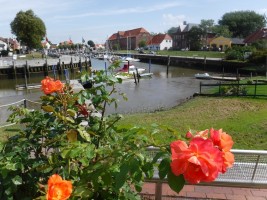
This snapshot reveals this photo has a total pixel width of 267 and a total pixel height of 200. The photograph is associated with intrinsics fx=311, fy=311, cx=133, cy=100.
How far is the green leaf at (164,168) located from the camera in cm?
153

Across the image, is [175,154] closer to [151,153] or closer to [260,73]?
[151,153]

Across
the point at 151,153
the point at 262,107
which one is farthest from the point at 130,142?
the point at 262,107

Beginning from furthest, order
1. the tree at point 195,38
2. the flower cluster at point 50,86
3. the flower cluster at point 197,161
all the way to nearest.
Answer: the tree at point 195,38 → the flower cluster at point 50,86 → the flower cluster at point 197,161

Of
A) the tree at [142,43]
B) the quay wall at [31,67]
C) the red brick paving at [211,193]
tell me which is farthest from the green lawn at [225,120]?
the tree at [142,43]

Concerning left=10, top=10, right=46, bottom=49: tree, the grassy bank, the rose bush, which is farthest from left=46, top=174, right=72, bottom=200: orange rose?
left=10, top=10, right=46, bottom=49: tree

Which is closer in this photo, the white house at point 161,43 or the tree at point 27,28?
the tree at point 27,28

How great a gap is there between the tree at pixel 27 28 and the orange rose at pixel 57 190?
74.6 m

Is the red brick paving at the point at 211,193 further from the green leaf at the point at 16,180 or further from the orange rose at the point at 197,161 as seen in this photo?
the orange rose at the point at 197,161

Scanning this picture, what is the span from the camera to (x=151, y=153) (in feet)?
11.0

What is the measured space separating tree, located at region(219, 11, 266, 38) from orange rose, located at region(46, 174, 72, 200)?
4829 inches

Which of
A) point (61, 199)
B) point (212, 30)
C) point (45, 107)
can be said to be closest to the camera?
point (61, 199)

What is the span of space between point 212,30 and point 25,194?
107927mm

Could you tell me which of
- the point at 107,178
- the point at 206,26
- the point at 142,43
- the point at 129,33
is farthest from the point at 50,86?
the point at 129,33

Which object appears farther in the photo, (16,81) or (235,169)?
(16,81)
